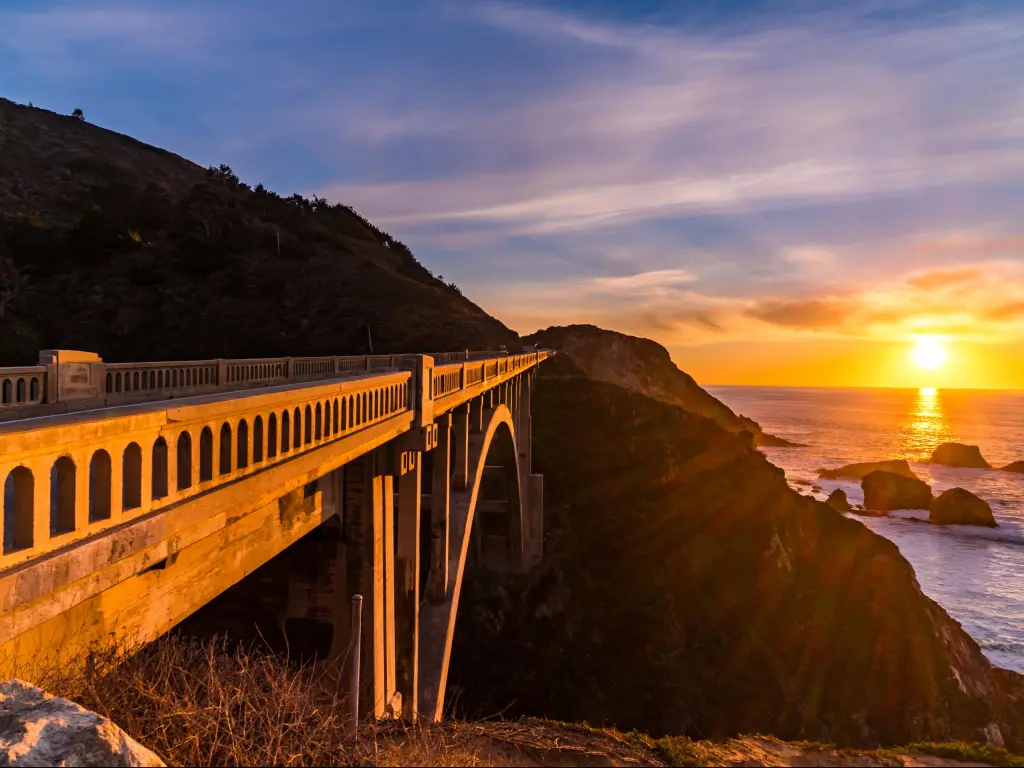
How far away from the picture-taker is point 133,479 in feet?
10.8

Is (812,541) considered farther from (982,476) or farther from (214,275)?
(982,476)

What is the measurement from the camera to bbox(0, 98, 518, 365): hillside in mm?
46844

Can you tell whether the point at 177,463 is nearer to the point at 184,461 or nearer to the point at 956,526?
the point at 184,461

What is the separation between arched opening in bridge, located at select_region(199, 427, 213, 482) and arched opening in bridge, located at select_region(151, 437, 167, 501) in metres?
0.40

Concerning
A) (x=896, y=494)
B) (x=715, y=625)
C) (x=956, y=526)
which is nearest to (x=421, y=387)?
(x=715, y=625)

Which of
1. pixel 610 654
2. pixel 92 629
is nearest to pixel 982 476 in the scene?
pixel 610 654

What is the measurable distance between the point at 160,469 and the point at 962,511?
228 feet

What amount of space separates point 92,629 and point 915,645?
36717 mm

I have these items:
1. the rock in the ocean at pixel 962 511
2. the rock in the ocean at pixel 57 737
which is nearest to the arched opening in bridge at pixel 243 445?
the rock in the ocean at pixel 57 737

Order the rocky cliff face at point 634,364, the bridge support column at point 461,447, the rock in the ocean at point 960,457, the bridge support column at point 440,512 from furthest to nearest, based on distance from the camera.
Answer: the rocky cliff face at point 634,364
the rock in the ocean at point 960,457
the bridge support column at point 461,447
the bridge support column at point 440,512

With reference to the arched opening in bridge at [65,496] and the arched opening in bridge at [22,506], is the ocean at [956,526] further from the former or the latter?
the arched opening in bridge at [22,506]

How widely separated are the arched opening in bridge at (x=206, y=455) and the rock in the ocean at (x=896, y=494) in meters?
70.3

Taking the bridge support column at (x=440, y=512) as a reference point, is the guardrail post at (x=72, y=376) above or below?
above

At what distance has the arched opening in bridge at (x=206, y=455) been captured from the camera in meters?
3.97
